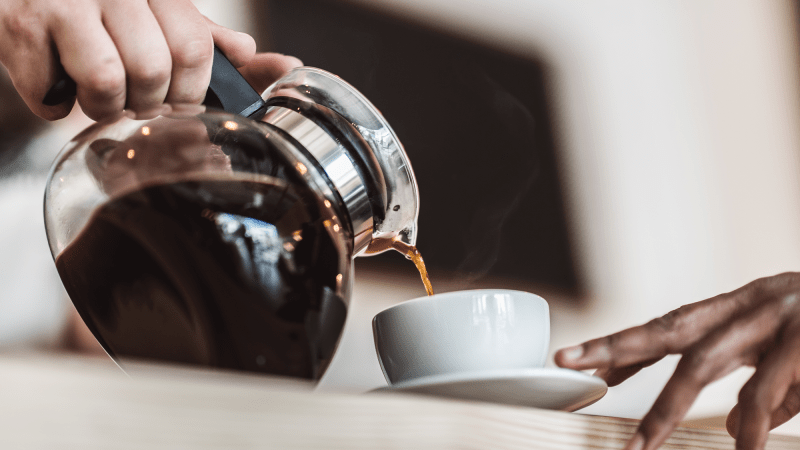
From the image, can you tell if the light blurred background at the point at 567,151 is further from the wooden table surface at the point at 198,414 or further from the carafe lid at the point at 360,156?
the wooden table surface at the point at 198,414

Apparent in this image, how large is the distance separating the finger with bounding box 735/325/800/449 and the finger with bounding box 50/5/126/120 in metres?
0.44

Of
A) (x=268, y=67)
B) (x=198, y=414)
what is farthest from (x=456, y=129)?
(x=198, y=414)

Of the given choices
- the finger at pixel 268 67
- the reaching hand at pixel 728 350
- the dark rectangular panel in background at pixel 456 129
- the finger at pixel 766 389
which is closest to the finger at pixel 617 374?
the reaching hand at pixel 728 350

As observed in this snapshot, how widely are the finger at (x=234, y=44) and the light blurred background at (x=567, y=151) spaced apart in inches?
18.6

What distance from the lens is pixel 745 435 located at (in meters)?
0.39

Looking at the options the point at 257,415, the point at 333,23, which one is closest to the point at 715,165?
the point at 333,23

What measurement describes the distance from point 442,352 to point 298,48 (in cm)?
79

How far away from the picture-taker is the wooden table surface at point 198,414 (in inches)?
6.4

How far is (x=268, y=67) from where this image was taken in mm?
686

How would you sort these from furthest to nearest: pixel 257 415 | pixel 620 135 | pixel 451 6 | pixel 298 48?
pixel 620 135, pixel 451 6, pixel 298 48, pixel 257 415

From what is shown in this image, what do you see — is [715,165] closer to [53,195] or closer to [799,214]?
[799,214]

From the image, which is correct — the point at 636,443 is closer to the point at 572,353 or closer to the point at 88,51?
the point at 572,353

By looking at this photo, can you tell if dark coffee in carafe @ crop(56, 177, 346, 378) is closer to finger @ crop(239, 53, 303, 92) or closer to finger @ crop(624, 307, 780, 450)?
finger @ crop(624, 307, 780, 450)

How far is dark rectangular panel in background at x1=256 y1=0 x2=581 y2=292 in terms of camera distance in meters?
1.11
